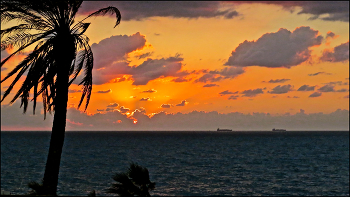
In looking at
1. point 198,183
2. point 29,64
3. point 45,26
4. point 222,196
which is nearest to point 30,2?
point 45,26

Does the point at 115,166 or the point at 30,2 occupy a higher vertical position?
the point at 30,2

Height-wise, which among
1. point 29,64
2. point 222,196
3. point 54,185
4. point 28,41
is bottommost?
point 222,196

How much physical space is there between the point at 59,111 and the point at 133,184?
6.84 meters

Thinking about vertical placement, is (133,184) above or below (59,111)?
below

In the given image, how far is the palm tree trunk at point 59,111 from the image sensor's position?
18.3 meters

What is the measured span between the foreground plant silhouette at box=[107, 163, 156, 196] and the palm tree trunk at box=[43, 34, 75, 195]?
5.84m

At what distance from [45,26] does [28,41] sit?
1136mm

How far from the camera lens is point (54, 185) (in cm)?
1809

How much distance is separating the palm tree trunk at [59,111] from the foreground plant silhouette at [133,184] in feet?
19.2

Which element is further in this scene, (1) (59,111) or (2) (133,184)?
(1) (59,111)

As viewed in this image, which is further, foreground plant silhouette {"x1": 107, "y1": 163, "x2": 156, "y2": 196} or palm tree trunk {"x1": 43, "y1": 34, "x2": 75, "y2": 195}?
palm tree trunk {"x1": 43, "y1": 34, "x2": 75, "y2": 195}

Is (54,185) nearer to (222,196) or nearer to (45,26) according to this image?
(45,26)

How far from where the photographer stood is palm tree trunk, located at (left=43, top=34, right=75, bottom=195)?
18.3 meters

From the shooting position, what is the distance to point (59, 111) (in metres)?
18.6
